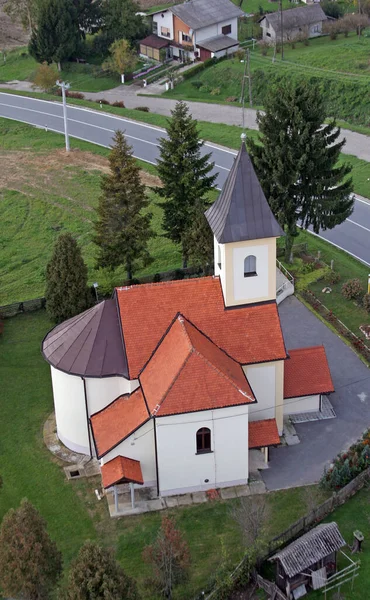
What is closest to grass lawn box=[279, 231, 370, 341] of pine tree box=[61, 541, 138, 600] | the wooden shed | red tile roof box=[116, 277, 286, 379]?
red tile roof box=[116, 277, 286, 379]

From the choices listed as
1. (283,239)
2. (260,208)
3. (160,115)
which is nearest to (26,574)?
(260,208)

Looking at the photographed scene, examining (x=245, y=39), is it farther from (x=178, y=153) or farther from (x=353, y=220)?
(x=178, y=153)

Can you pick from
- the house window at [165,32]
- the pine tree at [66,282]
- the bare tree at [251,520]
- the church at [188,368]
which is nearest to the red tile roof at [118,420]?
the church at [188,368]

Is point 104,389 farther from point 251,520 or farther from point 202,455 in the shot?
point 251,520

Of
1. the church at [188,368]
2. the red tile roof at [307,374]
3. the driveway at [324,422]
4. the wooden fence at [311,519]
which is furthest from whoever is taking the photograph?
the red tile roof at [307,374]

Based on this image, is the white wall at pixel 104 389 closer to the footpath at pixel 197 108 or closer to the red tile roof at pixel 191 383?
the red tile roof at pixel 191 383

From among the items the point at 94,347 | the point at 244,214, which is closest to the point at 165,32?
the point at 244,214
